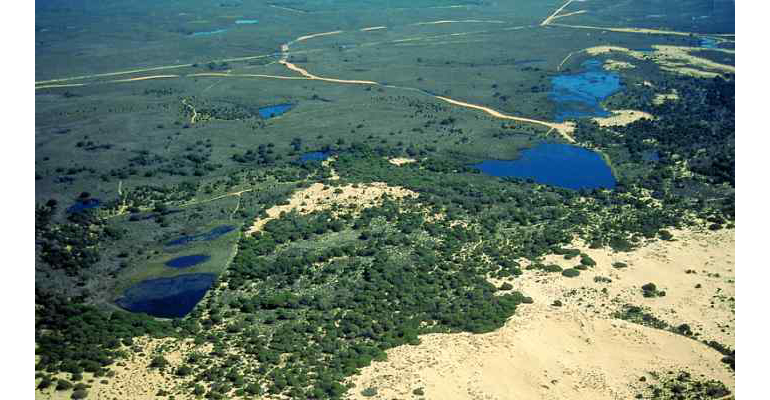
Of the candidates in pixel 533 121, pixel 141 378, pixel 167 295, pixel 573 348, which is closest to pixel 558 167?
pixel 533 121

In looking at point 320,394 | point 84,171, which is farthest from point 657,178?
point 84,171

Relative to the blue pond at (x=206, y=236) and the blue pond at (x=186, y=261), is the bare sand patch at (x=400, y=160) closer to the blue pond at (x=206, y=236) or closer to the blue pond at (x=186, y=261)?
the blue pond at (x=206, y=236)

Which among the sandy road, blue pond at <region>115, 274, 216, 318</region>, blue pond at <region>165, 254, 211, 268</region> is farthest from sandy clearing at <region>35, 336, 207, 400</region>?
the sandy road

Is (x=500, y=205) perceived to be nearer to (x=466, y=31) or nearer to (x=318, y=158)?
(x=318, y=158)

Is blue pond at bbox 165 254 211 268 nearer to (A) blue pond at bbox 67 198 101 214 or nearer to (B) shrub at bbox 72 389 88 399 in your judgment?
(A) blue pond at bbox 67 198 101 214

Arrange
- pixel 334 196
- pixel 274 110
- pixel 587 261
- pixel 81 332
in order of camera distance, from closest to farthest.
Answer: pixel 81 332 < pixel 587 261 < pixel 334 196 < pixel 274 110

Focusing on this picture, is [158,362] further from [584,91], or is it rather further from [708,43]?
[708,43]

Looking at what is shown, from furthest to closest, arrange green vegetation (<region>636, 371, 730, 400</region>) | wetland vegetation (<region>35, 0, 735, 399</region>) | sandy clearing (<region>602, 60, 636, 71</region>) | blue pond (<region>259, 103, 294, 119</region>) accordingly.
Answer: sandy clearing (<region>602, 60, 636, 71</region>) < blue pond (<region>259, 103, 294, 119</region>) < wetland vegetation (<region>35, 0, 735, 399</region>) < green vegetation (<region>636, 371, 730, 400</region>)
